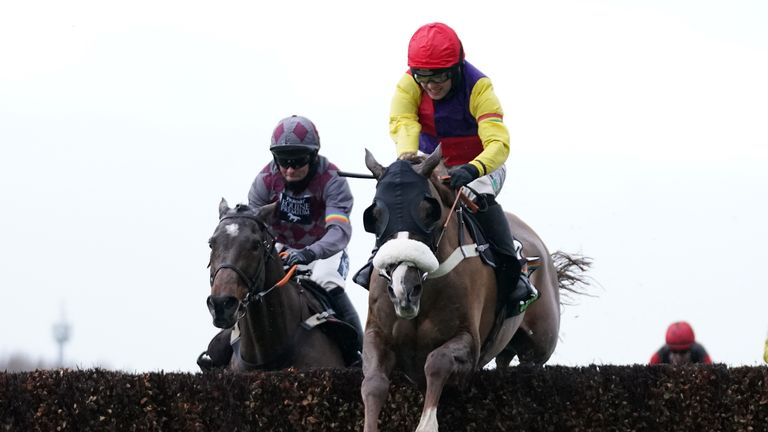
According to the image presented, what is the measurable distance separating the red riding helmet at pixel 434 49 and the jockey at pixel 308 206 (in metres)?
1.70

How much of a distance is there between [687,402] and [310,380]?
2.24m

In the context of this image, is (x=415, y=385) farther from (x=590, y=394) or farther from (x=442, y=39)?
(x=442, y=39)

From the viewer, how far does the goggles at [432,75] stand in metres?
8.48

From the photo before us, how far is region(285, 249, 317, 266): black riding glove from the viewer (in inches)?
383

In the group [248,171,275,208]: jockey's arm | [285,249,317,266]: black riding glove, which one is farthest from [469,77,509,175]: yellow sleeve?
[248,171,275,208]: jockey's arm

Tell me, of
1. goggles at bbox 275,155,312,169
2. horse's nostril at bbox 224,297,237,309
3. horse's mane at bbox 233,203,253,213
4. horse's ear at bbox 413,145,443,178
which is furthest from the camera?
goggles at bbox 275,155,312,169

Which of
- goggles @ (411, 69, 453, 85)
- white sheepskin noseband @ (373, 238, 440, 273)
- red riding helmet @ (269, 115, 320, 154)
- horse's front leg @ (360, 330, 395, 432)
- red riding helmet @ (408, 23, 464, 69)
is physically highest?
red riding helmet @ (408, 23, 464, 69)

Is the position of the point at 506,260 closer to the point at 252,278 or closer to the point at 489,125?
the point at 489,125

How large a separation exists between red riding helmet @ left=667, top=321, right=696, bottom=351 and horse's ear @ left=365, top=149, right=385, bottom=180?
741 cm

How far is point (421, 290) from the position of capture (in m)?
7.40

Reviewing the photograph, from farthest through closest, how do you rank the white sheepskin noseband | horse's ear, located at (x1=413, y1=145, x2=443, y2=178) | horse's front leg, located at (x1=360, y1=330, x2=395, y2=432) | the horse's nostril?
the horse's nostril < horse's ear, located at (x1=413, y1=145, x2=443, y2=178) < horse's front leg, located at (x1=360, y1=330, x2=395, y2=432) < the white sheepskin noseband

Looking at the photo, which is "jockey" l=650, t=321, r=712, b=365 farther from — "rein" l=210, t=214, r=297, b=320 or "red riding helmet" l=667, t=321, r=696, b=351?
"rein" l=210, t=214, r=297, b=320

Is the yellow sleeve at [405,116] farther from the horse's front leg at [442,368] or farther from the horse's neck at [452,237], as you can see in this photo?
the horse's front leg at [442,368]

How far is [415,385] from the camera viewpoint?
8.35 meters
